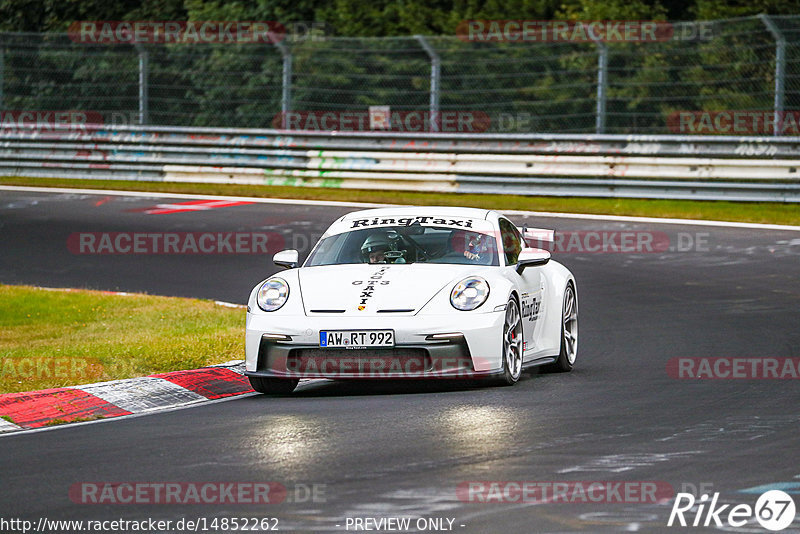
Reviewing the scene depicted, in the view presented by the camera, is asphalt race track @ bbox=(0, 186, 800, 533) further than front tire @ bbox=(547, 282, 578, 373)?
No

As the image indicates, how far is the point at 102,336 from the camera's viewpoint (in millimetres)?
11961

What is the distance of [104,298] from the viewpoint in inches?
565

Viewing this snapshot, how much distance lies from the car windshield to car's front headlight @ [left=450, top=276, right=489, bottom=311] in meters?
0.55

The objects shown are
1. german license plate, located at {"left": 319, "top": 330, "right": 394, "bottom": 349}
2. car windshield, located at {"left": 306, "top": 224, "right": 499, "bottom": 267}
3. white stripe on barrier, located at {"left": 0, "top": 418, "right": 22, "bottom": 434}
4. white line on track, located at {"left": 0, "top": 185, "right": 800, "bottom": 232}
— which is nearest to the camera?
white stripe on barrier, located at {"left": 0, "top": 418, "right": 22, "bottom": 434}

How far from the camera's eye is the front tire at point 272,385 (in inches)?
369

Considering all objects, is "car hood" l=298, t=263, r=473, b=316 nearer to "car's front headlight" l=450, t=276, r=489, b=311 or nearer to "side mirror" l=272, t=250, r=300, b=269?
"car's front headlight" l=450, t=276, r=489, b=311

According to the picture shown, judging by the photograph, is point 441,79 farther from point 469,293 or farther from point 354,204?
point 469,293

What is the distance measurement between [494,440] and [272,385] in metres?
2.54

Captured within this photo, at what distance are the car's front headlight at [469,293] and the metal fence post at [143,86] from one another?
17477 mm

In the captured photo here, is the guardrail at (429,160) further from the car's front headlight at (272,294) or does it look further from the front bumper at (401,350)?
the car's front headlight at (272,294)

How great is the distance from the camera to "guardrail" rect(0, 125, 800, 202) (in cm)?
2080

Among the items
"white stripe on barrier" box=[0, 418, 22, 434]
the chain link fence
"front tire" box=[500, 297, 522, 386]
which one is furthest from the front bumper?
the chain link fence

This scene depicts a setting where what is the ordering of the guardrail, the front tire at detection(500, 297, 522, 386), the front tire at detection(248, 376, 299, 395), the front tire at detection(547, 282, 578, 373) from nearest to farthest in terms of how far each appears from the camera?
1. the front tire at detection(500, 297, 522, 386)
2. the front tire at detection(248, 376, 299, 395)
3. the front tire at detection(547, 282, 578, 373)
4. the guardrail

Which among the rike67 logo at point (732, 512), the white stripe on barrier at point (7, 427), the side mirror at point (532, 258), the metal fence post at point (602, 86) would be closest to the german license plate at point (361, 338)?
the side mirror at point (532, 258)
